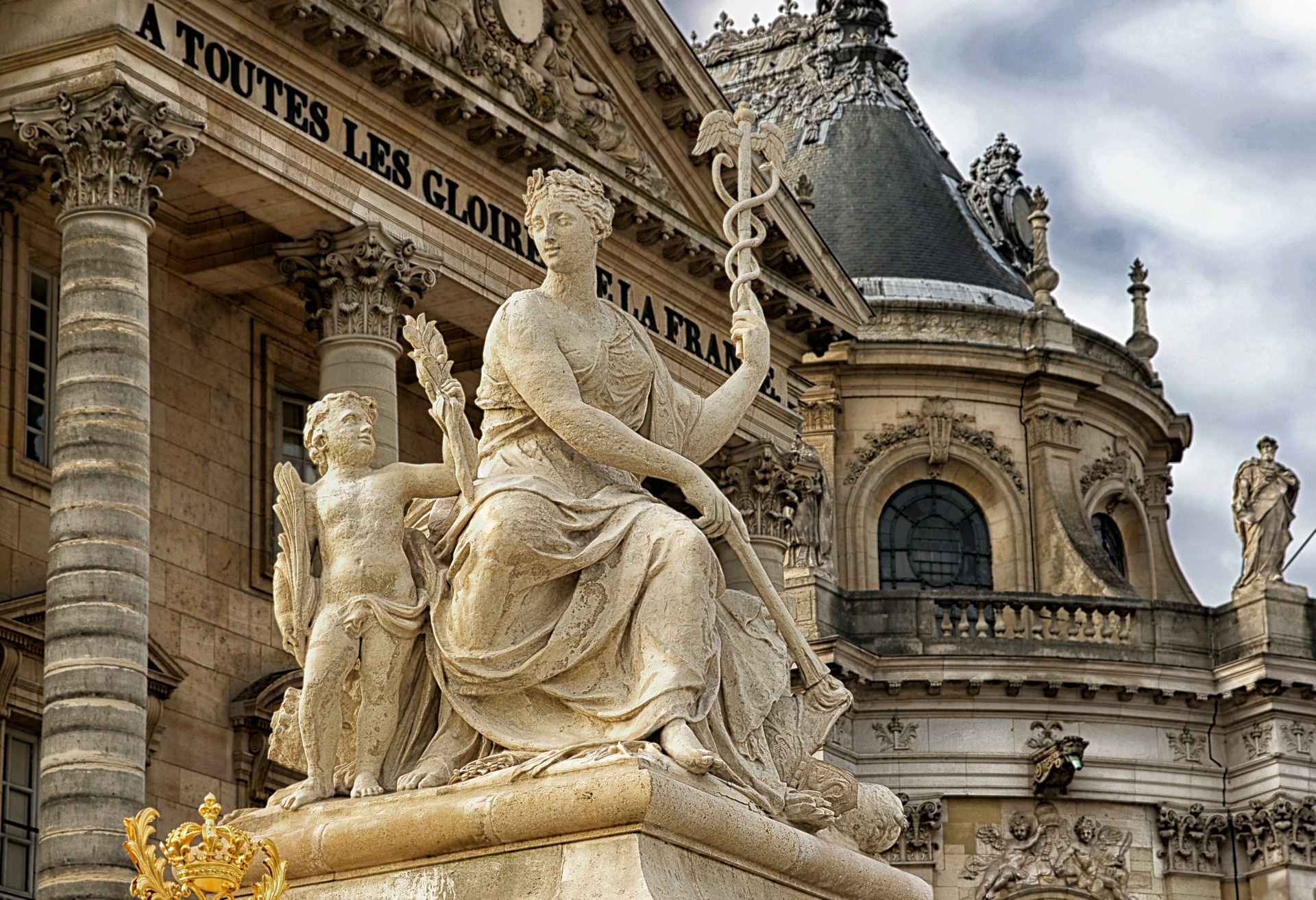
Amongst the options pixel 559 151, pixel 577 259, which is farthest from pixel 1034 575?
pixel 577 259

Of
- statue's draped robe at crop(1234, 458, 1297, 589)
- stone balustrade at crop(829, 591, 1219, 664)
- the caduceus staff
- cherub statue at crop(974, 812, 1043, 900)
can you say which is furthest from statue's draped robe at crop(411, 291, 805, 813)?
statue's draped robe at crop(1234, 458, 1297, 589)

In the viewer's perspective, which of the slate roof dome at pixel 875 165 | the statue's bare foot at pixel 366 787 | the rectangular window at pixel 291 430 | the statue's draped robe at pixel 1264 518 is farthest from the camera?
the slate roof dome at pixel 875 165

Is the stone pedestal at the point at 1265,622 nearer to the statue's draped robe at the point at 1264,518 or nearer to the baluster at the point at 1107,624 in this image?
the statue's draped robe at the point at 1264,518

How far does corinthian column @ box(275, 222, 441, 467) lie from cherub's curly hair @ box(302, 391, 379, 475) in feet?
44.7

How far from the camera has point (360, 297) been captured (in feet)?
77.4

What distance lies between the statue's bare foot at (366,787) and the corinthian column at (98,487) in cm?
1046

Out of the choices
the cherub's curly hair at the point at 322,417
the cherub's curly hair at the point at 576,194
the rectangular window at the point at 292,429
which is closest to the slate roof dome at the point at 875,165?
the rectangular window at the point at 292,429

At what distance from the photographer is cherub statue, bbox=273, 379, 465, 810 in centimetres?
866

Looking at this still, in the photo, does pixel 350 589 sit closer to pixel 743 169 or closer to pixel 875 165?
pixel 743 169

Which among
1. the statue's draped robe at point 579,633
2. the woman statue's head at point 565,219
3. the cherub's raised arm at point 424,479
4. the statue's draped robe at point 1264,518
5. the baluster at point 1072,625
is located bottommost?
the statue's draped robe at point 579,633

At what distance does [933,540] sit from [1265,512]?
246 inches

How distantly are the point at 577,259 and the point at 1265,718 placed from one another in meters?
30.9

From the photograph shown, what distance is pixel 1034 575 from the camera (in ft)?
143

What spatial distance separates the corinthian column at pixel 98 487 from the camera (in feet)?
61.7
